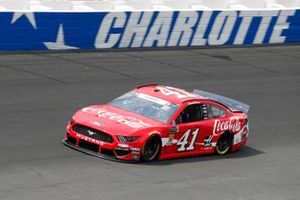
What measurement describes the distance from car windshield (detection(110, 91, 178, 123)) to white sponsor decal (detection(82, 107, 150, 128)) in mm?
445

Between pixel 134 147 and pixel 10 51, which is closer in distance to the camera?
pixel 134 147

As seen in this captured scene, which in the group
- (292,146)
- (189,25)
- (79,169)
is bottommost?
(79,169)

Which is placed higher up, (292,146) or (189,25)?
(189,25)

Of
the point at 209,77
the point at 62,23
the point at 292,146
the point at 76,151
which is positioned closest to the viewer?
the point at 76,151

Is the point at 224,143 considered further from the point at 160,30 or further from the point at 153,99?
the point at 160,30

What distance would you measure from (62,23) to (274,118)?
10.0 metres

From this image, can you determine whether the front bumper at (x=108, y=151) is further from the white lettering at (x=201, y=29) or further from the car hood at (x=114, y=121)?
the white lettering at (x=201, y=29)

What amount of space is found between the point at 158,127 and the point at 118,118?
81 centimetres

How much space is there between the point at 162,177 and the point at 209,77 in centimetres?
1259

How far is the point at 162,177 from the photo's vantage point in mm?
13828

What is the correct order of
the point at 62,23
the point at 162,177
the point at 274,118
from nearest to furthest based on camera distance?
the point at 162,177 → the point at 274,118 → the point at 62,23

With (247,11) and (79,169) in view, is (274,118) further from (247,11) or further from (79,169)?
(247,11)

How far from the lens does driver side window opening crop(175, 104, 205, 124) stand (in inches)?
613

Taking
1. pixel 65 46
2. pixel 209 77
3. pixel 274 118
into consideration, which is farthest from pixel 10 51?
pixel 274 118
